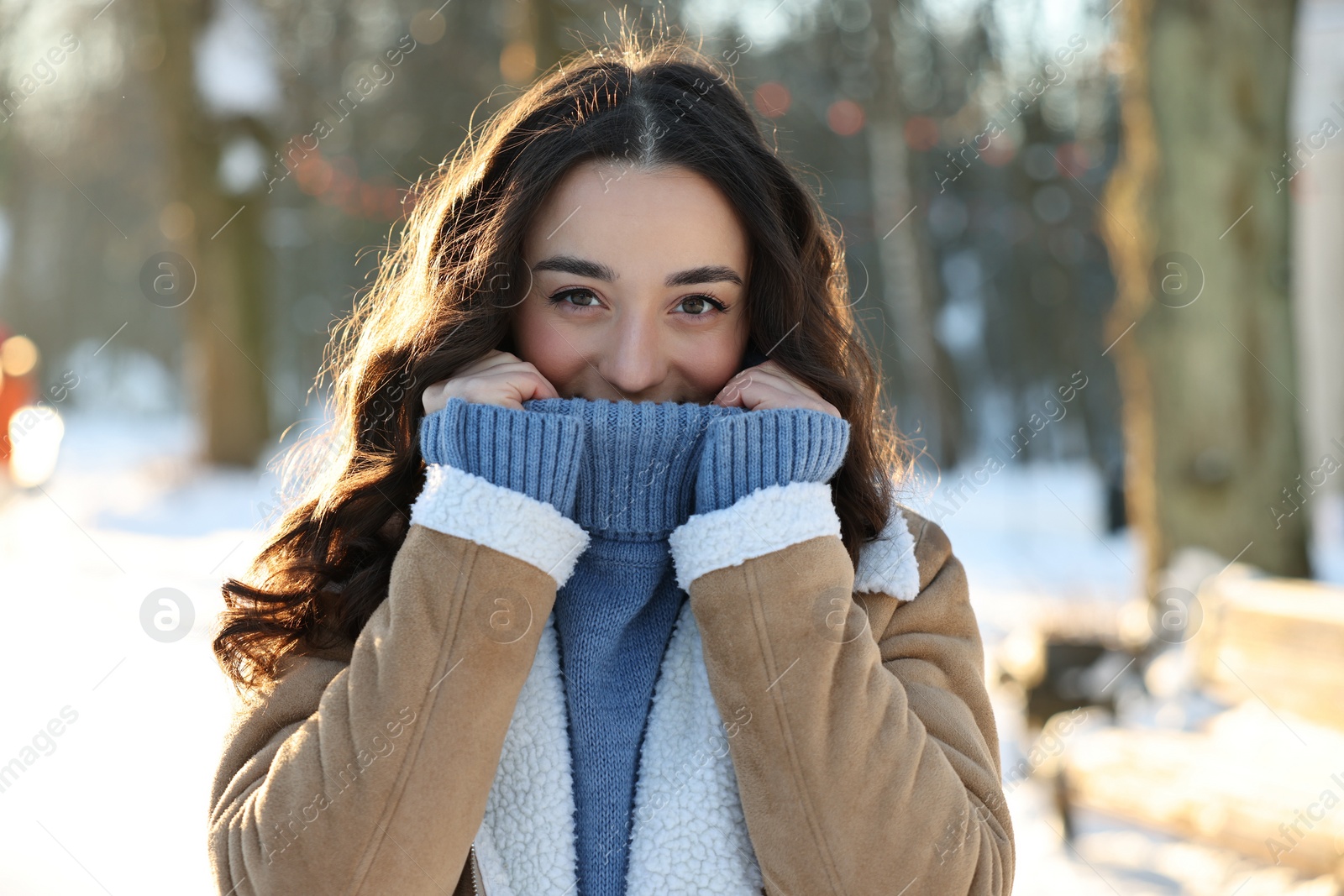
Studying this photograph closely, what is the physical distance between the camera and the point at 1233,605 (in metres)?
5.31

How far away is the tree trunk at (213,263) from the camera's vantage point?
39.4ft

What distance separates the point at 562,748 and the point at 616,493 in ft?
1.25

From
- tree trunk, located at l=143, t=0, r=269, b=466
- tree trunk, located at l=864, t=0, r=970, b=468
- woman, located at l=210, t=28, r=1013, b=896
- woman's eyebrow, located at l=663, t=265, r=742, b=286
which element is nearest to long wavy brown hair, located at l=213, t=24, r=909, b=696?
woman, located at l=210, t=28, r=1013, b=896

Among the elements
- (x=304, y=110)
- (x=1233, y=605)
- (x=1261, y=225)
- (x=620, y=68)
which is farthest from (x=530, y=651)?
(x=304, y=110)

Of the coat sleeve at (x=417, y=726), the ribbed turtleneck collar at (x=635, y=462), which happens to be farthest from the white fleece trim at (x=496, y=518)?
the ribbed turtleneck collar at (x=635, y=462)

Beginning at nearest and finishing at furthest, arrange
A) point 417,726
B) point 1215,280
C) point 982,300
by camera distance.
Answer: point 417,726, point 1215,280, point 982,300

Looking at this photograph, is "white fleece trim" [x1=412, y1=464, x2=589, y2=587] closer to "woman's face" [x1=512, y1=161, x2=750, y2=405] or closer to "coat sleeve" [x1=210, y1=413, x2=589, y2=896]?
"coat sleeve" [x1=210, y1=413, x2=589, y2=896]

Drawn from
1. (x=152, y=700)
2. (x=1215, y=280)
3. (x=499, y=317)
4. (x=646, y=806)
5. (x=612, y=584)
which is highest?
(x=1215, y=280)

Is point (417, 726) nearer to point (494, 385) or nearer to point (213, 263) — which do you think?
point (494, 385)

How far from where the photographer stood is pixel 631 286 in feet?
5.86

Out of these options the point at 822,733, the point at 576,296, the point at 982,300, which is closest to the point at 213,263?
the point at 576,296

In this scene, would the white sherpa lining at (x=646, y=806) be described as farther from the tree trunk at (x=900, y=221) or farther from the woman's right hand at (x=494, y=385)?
the tree trunk at (x=900, y=221)

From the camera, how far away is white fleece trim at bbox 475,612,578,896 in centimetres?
164

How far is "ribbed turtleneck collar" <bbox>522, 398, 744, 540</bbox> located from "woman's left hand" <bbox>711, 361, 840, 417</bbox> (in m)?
0.06
